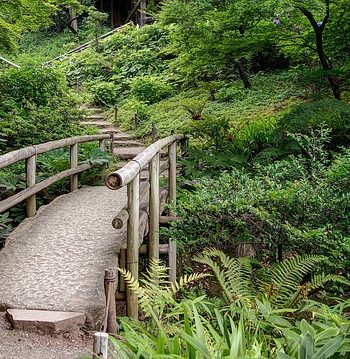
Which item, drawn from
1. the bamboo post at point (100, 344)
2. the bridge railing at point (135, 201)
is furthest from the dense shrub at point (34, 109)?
the bamboo post at point (100, 344)

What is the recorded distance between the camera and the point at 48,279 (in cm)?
418

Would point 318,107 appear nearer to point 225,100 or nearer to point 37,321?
point 37,321

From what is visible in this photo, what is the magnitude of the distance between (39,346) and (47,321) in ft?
0.63

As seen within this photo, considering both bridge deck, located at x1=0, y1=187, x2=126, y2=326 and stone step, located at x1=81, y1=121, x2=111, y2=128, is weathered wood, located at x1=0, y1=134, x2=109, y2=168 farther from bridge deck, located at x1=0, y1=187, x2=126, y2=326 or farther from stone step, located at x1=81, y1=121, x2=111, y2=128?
stone step, located at x1=81, y1=121, x2=111, y2=128

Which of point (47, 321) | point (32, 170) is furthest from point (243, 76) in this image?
point (47, 321)

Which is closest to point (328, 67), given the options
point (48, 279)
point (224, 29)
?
point (224, 29)

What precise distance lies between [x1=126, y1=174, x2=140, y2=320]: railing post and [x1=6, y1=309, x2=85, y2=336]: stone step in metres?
0.67

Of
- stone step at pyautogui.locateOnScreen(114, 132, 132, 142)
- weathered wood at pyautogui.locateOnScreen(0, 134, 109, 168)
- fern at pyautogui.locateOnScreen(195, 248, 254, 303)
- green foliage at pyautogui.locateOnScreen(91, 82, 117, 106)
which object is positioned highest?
green foliage at pyautogui.locateOnScreen(91, 82, 117, 106)

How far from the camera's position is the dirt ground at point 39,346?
10.7 ft

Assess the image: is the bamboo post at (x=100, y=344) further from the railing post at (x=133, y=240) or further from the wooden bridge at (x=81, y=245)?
the railing post at (x=133, y=240)

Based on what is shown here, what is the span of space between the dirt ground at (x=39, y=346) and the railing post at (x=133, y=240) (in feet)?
2.29

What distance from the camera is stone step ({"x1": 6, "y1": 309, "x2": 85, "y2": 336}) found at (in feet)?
11.5

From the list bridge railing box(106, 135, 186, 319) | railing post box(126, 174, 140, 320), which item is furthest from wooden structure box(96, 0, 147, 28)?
railing post box(126, 174, 140, 320)

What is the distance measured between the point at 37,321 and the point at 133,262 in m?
1.05
